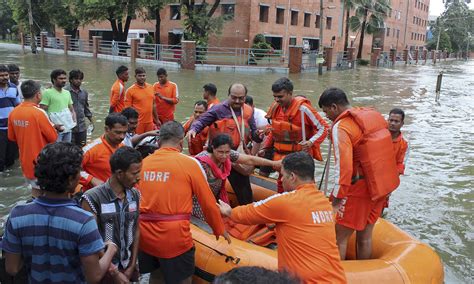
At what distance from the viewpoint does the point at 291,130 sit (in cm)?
514

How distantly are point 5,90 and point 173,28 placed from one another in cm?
3107

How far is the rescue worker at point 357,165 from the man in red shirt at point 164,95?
4.46 metres

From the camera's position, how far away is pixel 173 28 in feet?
120

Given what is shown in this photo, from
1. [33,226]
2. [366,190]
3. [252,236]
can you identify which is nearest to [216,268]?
[252,236]

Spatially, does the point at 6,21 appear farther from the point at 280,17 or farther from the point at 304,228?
the point at 304,228

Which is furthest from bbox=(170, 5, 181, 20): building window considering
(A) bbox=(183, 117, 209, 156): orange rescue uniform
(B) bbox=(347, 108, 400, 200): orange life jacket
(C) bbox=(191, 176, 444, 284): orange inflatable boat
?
(B) bbox=(347, 108, 400, 200): orange life jacket

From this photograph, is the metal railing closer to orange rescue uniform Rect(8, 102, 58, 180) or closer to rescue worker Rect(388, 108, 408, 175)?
orange rescue uniform Rect(8, 102, 58, 180)

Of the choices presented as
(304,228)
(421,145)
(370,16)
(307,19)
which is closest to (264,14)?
(307,19)

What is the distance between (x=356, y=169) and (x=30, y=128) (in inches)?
139

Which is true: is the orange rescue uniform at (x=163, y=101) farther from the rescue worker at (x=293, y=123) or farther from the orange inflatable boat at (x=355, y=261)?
the orange inflatable boat at (x=355, y=261)

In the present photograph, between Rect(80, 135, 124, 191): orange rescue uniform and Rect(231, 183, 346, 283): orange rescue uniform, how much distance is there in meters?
1.70

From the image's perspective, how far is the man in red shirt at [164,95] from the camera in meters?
7.77

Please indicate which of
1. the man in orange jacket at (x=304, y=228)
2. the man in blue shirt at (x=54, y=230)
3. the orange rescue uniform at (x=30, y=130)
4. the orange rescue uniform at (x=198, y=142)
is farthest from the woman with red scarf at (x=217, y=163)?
the orange rescue uniform at (x=30, y=130)

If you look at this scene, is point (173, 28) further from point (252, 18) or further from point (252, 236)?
point (252, 236)
